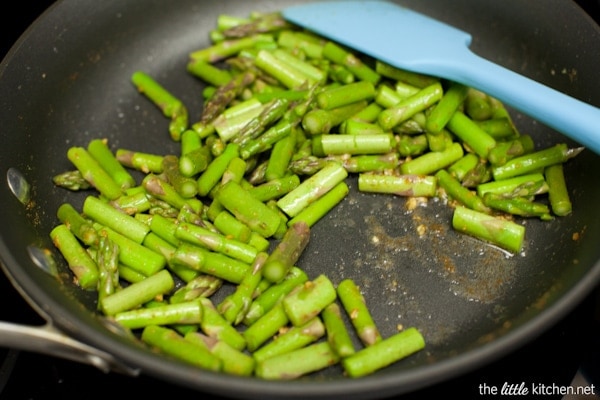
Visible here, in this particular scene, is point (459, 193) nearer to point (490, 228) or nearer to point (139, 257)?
point (490, 228)

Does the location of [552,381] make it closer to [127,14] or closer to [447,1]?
[447,1]

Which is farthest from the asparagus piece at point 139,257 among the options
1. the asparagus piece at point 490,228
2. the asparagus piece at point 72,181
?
the asparagus piece at point 490,228

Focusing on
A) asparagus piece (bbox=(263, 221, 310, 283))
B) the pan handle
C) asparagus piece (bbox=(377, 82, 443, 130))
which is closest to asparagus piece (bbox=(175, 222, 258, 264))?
asparagus piece (bbox=(263, 221, 310, 283))

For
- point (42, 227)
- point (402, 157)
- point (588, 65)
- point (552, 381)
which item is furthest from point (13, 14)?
point (552, 381)

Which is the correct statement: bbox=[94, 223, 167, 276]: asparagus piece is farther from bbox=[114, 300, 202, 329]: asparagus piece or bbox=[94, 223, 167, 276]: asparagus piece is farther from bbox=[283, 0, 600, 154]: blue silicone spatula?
bbox=[283, 0, 600, 154]: blue silicone spatula

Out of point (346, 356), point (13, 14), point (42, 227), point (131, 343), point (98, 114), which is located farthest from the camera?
point (13, 14)

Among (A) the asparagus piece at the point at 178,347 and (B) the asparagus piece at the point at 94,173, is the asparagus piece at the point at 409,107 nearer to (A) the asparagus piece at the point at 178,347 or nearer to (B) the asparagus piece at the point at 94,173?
(B) the asparagus piece at the point at 94,173

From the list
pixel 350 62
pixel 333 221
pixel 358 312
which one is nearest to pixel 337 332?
pixel 358 312
